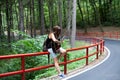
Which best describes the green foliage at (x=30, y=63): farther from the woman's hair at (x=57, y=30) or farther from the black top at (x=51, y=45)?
the woman's hair at (x=57, y=30)

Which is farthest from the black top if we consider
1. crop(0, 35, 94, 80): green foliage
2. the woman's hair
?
crop(0, 35, 94, 80): green foliage

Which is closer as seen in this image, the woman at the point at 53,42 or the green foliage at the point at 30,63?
the woman at the point at 53,42

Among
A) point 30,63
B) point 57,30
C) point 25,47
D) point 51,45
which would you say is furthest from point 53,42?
point 25,47

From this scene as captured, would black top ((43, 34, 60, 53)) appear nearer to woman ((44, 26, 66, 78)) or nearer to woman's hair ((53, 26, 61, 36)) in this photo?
woman ((44, 26, 66, 78))

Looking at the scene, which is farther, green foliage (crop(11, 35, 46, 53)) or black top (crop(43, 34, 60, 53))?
green foliage (crop(11, 35, 46, 53))

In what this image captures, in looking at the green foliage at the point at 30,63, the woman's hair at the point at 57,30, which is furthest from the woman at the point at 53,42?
the green foliage at the point at 30,63

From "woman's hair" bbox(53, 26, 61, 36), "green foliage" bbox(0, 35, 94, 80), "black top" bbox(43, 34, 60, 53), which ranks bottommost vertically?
"green foliage" bbox(0, 35, 94, 80)

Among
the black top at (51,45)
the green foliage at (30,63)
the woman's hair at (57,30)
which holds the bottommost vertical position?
the green foliage at (30,63)

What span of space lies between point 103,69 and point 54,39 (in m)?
5.45

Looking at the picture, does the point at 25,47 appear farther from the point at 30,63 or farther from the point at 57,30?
the point at 57,30

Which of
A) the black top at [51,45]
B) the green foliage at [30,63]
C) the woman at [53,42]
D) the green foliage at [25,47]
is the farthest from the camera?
the green foliage at [25,47]

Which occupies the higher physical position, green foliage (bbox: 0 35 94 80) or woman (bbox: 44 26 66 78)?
woman (bbox: 44 26 66 78)

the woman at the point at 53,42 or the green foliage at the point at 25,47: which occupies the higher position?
the woman at the point at 53,42

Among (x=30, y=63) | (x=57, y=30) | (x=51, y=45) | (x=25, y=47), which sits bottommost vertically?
(x=30, y=63)
